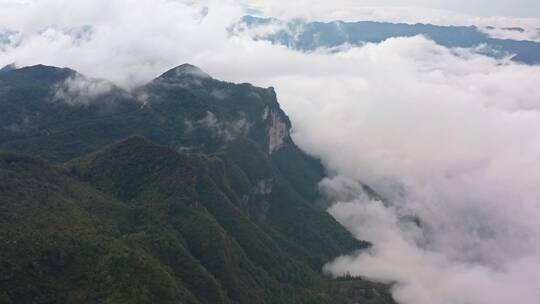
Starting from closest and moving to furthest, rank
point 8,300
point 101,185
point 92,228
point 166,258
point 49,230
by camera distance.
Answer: point 8,300
point 49,230
point 92,228
point 166,258
point 101,185

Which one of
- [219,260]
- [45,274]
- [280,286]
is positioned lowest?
[45,274]

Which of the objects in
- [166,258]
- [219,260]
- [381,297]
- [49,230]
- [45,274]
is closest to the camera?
[45,274]

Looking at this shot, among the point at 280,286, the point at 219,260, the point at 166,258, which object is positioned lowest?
the point at 166,258

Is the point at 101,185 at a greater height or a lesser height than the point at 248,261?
lesser

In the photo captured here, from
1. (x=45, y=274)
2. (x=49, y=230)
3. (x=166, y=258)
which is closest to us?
(x=45, y=274)

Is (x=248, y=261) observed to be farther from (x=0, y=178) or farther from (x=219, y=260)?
(x=0, y=178)

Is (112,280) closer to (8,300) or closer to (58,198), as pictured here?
(8,300)

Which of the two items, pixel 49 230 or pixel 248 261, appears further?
pixel 248 261

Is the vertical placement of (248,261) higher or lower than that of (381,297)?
lower

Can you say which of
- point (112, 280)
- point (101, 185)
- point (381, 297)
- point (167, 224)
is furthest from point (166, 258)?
point (381, 297)

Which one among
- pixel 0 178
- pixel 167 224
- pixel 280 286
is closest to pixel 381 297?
pixel 280 286
